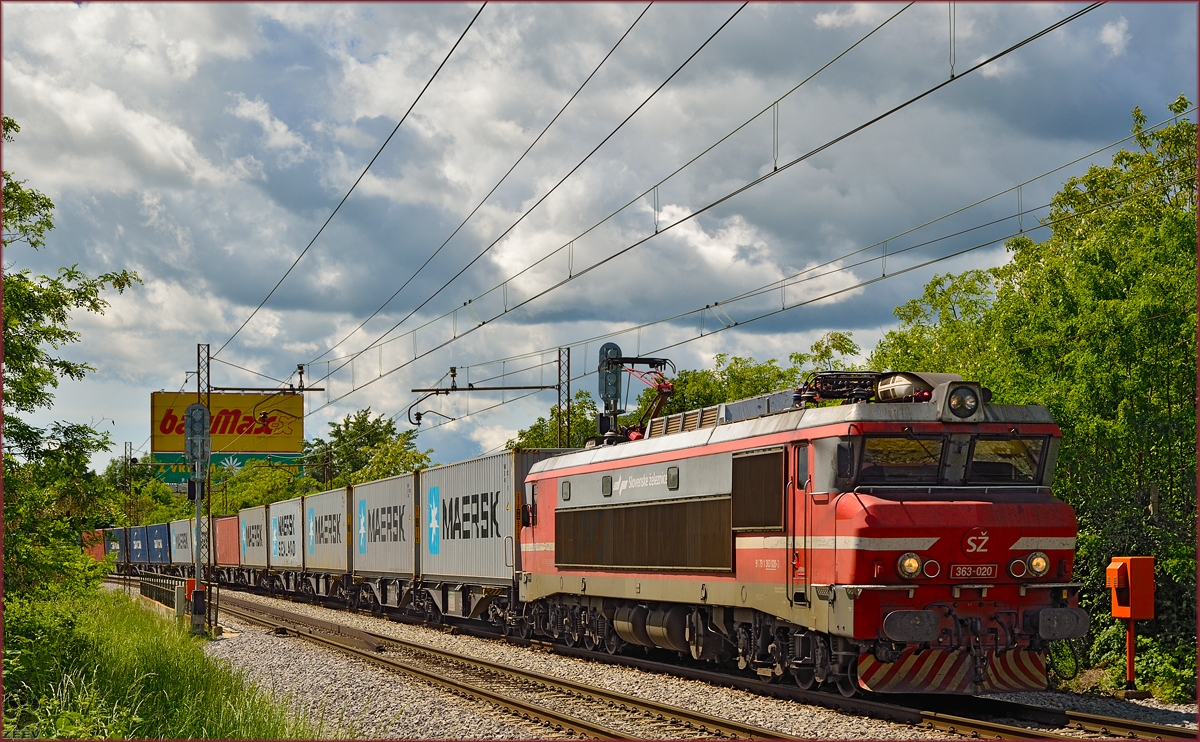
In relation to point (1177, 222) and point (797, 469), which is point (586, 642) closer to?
point (797, 469)

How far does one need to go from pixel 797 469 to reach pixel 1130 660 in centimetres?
548

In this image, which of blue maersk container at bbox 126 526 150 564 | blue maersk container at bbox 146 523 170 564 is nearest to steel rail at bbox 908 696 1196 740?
blue maersk container at bbox 146 523 170 564

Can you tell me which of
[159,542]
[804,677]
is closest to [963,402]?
[804,677]

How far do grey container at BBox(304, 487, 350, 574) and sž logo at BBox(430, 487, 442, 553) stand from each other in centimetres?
942

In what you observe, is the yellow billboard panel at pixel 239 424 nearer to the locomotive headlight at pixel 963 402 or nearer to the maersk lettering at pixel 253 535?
the maersk lettering at pixel 253 535

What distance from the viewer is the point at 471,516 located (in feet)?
93.2

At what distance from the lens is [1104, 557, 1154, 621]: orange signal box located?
16062 mm

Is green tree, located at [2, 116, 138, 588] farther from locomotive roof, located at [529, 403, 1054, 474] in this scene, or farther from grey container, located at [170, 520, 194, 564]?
grey container, located at [170, 520, 194, 564]

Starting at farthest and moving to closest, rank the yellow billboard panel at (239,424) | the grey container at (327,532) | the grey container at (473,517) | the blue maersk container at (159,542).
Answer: the yellow billboard panel at (239,424) → the blue maersk container at (159,542) → the grey container at (327,532) → the grey container at (473,517)

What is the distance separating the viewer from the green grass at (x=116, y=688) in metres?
12.6

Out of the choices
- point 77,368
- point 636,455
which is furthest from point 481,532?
point 77,368

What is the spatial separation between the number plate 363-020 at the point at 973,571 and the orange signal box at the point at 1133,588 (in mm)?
3572

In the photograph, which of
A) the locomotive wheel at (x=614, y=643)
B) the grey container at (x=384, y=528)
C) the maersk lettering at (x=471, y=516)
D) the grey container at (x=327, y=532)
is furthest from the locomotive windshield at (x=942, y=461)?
the grey container at (x=327, y=532)

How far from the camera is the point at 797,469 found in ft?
48.5
